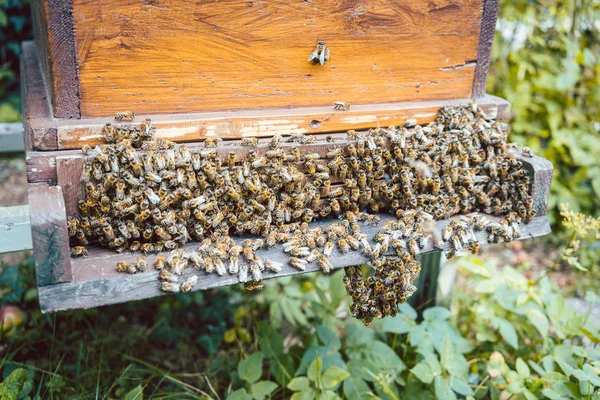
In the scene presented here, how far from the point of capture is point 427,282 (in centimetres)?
381

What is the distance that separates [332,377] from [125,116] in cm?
169

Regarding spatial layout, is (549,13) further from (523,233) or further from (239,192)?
(239,192)

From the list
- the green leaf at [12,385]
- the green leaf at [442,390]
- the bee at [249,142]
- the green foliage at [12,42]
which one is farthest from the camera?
the green foliage at [12,42]

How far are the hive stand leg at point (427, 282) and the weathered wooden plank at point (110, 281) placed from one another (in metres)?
1.60

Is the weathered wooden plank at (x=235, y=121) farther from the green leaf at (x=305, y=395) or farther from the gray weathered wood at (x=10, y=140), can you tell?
the green leaf at (x=305, y=395)

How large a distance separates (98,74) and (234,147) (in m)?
0.62

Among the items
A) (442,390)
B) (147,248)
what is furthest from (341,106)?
(442,390)

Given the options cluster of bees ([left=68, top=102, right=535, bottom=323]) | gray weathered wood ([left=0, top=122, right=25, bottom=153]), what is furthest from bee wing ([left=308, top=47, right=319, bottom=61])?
gray weathered wood ([left=0, top=122, right=25, bottom=153])

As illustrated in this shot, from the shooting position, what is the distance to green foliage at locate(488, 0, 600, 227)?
18.8 feet

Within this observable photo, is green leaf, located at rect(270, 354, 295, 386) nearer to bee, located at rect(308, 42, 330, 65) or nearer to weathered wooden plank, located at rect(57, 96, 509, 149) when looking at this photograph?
weathered wooden plank, located at rect(57, 96, 509, 149)

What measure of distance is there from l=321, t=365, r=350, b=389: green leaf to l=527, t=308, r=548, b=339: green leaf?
1.28 metres

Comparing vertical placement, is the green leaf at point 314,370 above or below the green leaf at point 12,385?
below

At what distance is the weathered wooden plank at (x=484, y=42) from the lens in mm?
2770

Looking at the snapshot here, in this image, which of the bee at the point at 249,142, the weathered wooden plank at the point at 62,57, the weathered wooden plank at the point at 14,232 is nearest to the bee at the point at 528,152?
the bee at the point at 249,142
